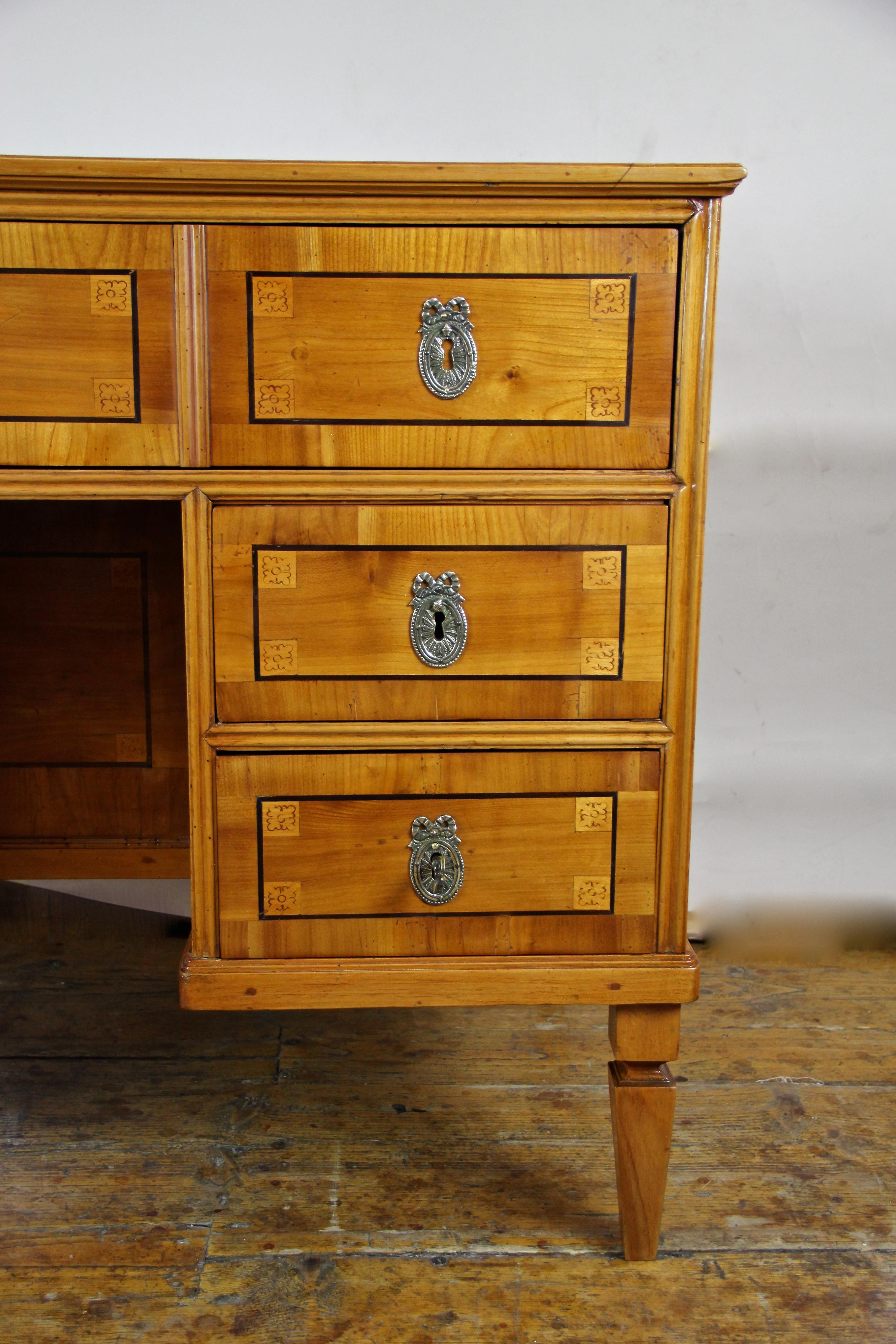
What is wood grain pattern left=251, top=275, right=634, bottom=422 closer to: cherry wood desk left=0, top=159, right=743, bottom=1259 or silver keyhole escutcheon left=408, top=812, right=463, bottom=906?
cherry wood desk left=0, top=159, right=743, bottom=1259

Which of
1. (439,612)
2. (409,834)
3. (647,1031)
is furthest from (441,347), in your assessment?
(647,1031)

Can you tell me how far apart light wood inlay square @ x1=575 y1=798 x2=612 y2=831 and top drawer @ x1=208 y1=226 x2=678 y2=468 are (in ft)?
1.28

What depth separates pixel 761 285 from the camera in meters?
2.12

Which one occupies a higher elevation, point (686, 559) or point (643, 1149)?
point (686, 559)

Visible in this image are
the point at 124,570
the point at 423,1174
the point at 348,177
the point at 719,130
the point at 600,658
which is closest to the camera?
Result: the point at 348,177

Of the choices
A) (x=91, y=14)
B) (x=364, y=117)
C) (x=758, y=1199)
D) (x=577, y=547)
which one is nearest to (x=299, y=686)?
(x=577, y=547)

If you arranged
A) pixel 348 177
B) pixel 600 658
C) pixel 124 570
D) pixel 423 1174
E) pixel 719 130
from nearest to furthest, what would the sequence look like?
1. pixel 348 177
2. pixel 600 658
3. pixel 423 1174
4. pixel 124 570
5. pixel 719 130

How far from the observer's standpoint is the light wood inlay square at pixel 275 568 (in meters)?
1.21

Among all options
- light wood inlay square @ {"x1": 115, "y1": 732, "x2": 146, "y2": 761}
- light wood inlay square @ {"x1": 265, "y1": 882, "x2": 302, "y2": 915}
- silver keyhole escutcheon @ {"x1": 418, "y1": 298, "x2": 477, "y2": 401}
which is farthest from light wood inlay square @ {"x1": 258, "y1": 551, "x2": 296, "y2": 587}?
light wood inlay square @ {"x1": 115, "y1": 732, "x2": 146, "y2": 761}

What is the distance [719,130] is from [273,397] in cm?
135

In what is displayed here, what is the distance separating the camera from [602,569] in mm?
1230

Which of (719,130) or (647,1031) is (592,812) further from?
(719,130)

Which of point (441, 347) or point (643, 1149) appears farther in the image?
point (643, 1149)

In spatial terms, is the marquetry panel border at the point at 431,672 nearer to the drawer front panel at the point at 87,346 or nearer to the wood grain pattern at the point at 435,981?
the drawer front panel at the point at 87,346
